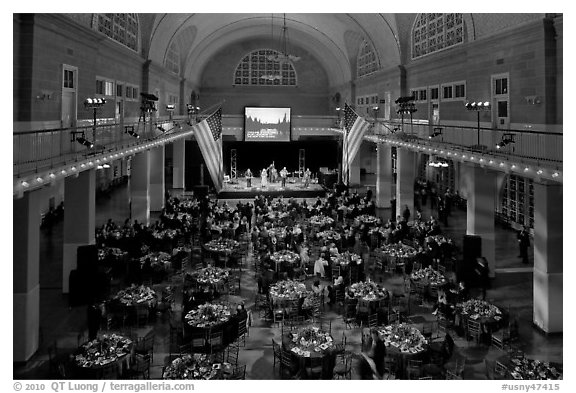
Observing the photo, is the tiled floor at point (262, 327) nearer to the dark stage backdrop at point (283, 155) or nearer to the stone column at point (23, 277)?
the stone column at point (23, 277)

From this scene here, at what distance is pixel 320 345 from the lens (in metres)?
10.8

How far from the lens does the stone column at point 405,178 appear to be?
84.0 feet

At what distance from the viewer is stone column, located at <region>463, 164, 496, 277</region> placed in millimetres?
17031

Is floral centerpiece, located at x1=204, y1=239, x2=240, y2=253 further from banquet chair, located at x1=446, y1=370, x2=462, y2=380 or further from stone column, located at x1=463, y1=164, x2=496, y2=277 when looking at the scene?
banquet chair, located at x1=446, y1=370, x2=462, y2=380

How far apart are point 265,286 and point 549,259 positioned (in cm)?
769

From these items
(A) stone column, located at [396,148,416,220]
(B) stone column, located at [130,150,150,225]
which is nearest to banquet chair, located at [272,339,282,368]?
(B) stone column, located at [130,150,150,225]

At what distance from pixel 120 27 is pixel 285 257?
41.7ft

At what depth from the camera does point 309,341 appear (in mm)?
10914

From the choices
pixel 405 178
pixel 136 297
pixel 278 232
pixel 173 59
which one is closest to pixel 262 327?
pixel 136 297

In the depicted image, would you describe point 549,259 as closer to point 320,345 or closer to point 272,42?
point 320,345

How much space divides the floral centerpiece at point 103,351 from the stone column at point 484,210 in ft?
38.6

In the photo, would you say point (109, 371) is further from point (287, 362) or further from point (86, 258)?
point (86, 258)

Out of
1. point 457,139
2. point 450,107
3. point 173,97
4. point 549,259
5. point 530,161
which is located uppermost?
point 173,97
